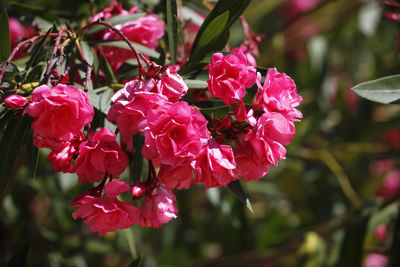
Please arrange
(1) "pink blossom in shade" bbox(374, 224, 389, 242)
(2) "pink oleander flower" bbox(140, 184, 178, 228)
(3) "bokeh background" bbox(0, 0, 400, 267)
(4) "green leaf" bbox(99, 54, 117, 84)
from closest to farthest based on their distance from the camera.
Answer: (2) "pink oleander flower" bbox(140, 184, 178, 228) < (4) "green leaf" bbox(99, 54, 117, 84) < (3) "bokeh background" bbox(0, 0, 400, 267) < (1) "pink blossom in shade" bbox(374, 224, 389, 242)

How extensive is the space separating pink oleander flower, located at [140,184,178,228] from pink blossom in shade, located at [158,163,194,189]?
14mm

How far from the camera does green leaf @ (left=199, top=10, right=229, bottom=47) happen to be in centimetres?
78

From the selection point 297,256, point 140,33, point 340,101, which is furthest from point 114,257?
point 140,33

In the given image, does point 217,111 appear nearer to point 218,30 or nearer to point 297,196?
point 218,30

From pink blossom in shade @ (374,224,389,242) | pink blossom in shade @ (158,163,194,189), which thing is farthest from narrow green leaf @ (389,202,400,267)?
pink blossom in shade @ (158,163,194,189)

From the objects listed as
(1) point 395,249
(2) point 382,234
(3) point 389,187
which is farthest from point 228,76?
(3) point 389,187

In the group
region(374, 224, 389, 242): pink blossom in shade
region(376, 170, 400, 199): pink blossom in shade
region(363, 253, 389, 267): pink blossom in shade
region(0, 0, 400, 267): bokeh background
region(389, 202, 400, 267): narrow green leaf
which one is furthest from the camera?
region(376, 170, 400, 199): pink blossom in shade

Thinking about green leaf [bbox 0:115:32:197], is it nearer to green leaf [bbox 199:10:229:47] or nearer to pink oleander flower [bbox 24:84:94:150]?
pink oleander flower [bbox 24:84:94:150]

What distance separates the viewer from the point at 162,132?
0.64 meters

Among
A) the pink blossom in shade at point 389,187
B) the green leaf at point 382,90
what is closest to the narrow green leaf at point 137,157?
the green leaf at point 382,90

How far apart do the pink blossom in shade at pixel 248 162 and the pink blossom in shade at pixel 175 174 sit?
85 mm

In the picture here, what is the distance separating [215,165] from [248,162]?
0.26 feet

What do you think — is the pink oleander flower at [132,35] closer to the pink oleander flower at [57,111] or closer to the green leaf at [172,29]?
the green leaf at [172,29]

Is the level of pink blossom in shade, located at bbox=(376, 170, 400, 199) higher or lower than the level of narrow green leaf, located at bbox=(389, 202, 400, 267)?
lower
